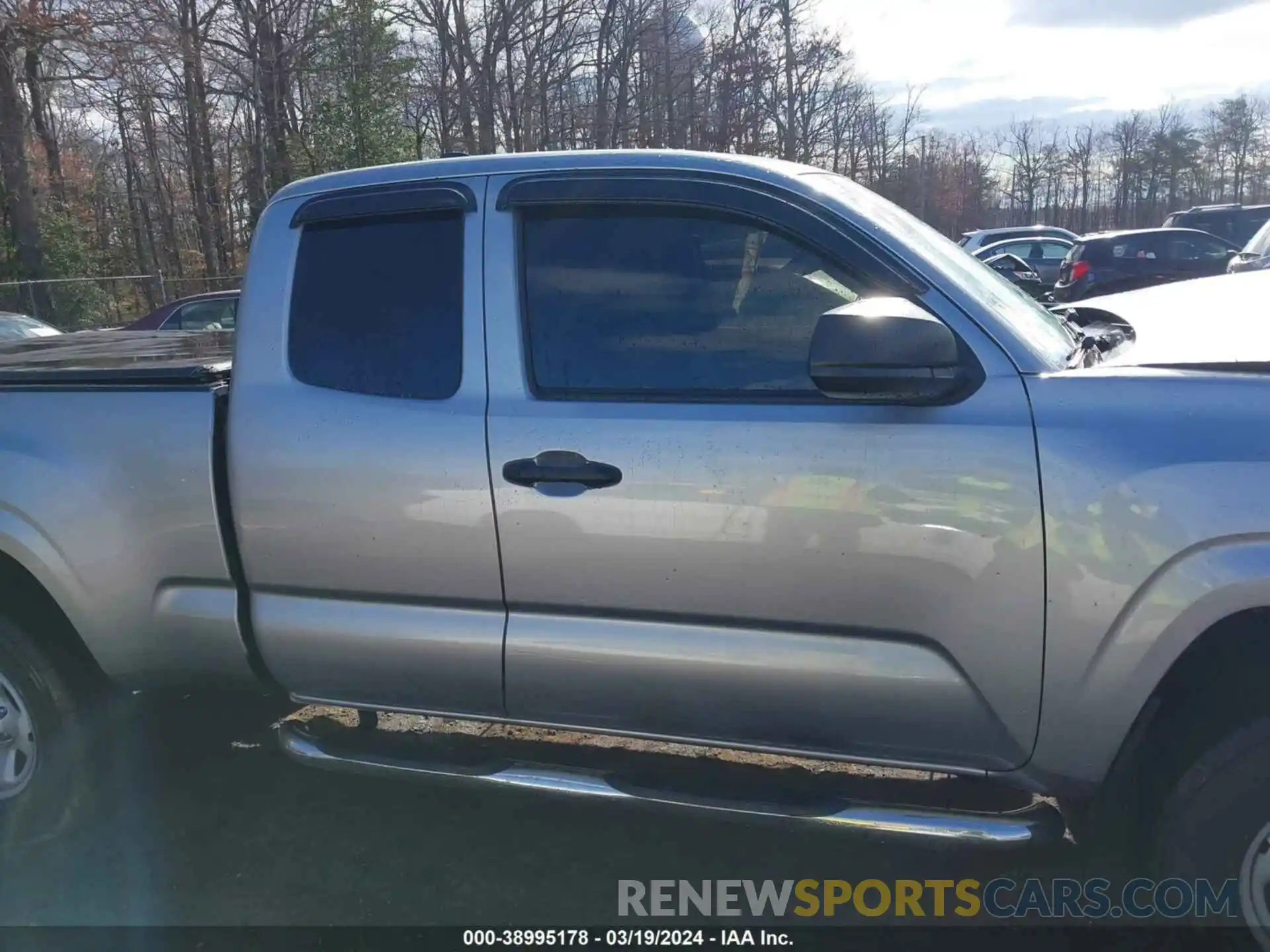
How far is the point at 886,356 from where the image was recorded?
7.98ft

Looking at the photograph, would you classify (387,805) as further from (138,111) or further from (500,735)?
(138,111)

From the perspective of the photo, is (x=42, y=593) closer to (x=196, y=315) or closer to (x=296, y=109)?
(x=196, y=315)

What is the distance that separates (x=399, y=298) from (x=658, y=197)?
86cm

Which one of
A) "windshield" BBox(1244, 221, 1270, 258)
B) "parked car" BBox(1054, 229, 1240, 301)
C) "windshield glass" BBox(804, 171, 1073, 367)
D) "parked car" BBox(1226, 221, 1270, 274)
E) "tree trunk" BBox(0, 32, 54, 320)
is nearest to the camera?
"windshield glass" BBox(804, 171, 1073, 367)

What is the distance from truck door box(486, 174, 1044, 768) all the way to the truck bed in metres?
1.11

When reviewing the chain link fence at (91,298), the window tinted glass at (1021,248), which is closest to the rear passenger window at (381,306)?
the window tinted glass at (1021,248)

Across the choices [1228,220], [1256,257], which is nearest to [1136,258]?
[1256,257]

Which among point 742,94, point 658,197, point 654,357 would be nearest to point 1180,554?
point 654,357

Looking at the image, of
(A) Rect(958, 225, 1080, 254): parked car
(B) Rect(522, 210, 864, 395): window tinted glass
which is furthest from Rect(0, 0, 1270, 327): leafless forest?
(B) Rect(522, 210, 864, 395): window tinted glass

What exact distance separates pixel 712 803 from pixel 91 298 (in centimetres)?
2728

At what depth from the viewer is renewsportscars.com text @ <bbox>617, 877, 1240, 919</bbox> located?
2965 mm

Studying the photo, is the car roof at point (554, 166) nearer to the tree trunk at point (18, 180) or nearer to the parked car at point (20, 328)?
the parked car at point (20, 328)

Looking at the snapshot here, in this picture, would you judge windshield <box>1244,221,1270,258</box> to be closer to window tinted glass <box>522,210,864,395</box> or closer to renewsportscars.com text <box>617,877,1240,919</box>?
renewsportscars.com text <box>617,877,1240,919</box>

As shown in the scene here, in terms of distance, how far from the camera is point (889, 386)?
2521 millimetres
